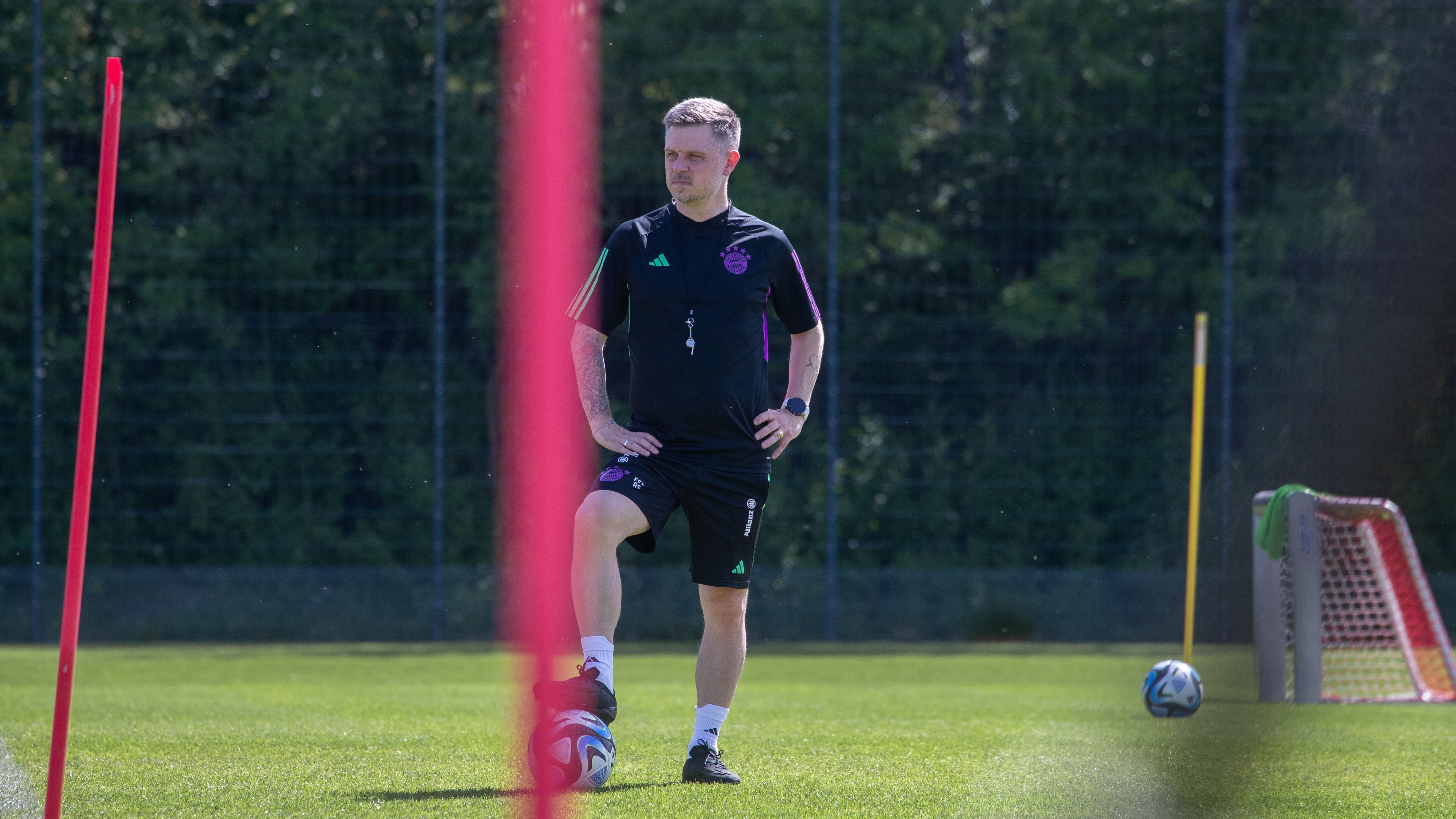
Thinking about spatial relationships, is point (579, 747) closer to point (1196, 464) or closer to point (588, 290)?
point (588, 290)

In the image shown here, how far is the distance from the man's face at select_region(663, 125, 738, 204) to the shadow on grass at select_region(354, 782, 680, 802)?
1.45 metres

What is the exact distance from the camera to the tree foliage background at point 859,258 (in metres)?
11.7

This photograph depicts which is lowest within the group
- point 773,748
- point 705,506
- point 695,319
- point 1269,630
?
point 1269,630

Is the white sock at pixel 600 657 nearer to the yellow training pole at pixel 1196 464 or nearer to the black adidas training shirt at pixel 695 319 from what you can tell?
the black adidas training shirt at pixel 695 319

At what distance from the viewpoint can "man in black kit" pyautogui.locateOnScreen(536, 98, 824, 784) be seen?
440 centimetres

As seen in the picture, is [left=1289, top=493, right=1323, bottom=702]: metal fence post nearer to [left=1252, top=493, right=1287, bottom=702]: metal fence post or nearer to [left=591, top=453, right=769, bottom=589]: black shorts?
[left=1252, top=493, right=1287, bottom=702]: metal fence post

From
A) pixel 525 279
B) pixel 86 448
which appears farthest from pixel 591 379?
pixel 525 279

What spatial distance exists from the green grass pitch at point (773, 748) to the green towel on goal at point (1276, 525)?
25.5 inches

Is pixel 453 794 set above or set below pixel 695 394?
below

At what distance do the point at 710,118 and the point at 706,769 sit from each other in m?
1.60

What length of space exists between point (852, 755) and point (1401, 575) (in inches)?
206

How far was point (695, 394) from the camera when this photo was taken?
448 cm

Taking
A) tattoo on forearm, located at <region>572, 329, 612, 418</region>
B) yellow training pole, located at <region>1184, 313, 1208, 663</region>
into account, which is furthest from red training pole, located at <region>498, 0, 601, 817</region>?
tattoo on forearm, located at <region>572, 329, 612, 418</region>

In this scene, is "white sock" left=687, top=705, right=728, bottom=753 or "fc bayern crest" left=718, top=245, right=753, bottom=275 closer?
"white sock" left=687, top=705, right=728, bottom=753
